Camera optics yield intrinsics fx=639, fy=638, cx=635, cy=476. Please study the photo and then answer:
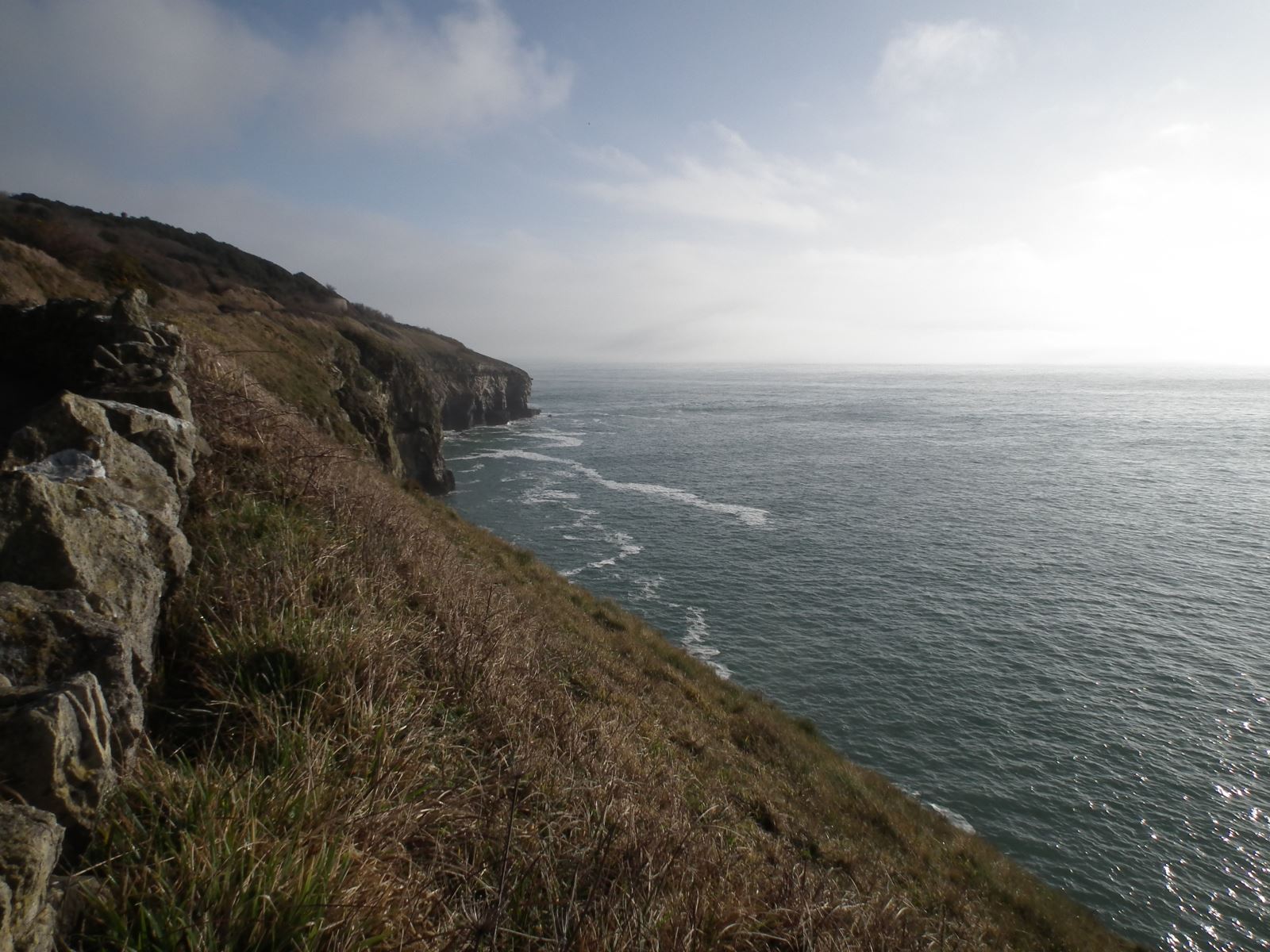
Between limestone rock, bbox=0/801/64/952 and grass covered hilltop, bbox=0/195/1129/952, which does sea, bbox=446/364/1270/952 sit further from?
limestone rock, bbox=0/801/64/952

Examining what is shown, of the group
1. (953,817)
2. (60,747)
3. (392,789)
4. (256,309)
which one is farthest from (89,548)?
(256,309)

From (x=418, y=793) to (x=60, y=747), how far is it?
8.00 feet

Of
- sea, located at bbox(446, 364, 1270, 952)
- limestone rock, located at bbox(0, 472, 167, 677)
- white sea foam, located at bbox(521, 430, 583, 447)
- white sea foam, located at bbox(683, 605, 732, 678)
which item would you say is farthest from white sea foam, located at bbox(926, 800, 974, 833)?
white sea foam, located at bbox(521, 430, 583, 447)

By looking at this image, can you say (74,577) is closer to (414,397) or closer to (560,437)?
(414,397)

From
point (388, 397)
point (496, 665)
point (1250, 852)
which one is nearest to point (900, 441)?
point (388, 397)

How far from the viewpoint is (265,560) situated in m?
7.16

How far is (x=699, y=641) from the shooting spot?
28.5m

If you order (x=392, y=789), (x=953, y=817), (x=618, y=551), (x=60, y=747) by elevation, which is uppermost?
(x=60, y=747)

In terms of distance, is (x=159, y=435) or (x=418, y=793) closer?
(x=418, y=793)

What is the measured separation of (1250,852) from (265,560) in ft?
85.0

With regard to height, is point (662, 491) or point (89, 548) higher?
point (89, 548)

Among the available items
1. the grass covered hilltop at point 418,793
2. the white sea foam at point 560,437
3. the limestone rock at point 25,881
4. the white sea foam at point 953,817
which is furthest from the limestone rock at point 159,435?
the white sea foam at point 560,437

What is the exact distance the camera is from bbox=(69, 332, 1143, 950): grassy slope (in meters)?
3.60

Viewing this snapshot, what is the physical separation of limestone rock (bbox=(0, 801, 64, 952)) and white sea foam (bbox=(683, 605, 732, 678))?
920 inches
